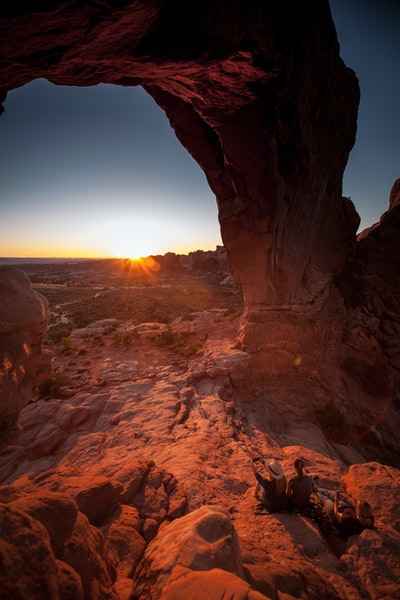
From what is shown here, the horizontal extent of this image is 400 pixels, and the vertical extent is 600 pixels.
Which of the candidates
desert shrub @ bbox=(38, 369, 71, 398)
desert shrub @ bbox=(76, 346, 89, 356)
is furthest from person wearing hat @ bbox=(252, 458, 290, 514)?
desert shrub @ bbox=(76, 346, 89, 356)

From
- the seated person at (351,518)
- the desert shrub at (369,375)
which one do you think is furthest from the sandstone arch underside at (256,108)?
the seated person at (351,518)

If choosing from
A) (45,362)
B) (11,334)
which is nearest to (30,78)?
(11,334)

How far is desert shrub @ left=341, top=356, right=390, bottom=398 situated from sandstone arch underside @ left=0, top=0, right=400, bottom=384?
1.25 meters

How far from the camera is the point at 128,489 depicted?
174 inches

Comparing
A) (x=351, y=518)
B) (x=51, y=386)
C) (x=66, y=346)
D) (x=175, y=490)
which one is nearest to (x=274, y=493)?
(x=351, y=518)

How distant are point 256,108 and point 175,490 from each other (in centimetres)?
1082

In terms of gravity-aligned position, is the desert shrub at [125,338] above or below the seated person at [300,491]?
below

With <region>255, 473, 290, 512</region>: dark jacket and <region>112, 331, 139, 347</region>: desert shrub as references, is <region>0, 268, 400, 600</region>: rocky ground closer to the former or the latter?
<region>255, 473, 290, 512</region>: dark jacket

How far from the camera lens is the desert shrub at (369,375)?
10.5 meters

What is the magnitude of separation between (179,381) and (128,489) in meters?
5.60

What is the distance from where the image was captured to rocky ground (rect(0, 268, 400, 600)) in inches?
88.1

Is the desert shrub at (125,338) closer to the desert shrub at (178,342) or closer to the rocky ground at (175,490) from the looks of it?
the desert shrub at (178,342)

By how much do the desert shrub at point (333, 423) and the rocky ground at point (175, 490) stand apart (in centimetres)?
33

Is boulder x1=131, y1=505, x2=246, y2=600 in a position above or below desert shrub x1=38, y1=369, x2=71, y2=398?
above
